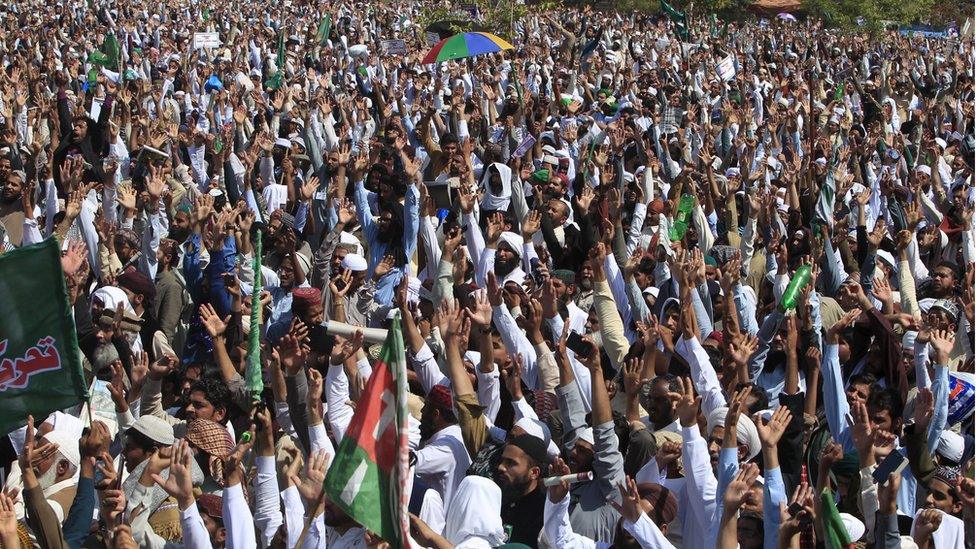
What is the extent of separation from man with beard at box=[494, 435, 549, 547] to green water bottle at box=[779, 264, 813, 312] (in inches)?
87.1

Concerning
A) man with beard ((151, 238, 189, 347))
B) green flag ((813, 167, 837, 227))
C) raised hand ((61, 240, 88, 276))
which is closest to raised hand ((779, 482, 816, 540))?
raised hand ((61, 240, 88, 276))

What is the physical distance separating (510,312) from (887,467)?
230 cm

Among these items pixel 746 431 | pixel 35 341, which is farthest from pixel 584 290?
pixel 35 341

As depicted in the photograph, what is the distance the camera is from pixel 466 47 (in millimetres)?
14141

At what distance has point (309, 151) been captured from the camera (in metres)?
10.8

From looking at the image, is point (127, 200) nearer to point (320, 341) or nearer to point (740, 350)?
point (320, 341)

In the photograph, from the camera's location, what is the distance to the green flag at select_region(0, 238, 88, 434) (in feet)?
14.7

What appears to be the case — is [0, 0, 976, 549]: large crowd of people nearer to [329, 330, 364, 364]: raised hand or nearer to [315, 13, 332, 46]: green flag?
[329, 330, 364, 364]: raised hand

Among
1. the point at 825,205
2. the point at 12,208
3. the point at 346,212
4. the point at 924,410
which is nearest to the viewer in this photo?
the point at 924,410

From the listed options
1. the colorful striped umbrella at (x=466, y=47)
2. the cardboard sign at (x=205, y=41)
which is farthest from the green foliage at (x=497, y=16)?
the colorful striped umbrella at (x=466, y=47)

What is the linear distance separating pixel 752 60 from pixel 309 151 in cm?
1162

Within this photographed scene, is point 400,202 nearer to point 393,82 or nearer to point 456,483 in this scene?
point 456,483

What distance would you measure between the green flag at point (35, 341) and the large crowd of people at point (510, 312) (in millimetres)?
183

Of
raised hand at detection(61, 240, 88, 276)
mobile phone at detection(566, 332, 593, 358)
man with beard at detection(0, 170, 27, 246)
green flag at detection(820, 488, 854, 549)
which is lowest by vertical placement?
man with beard at detection(0, 170, 27, 246)
